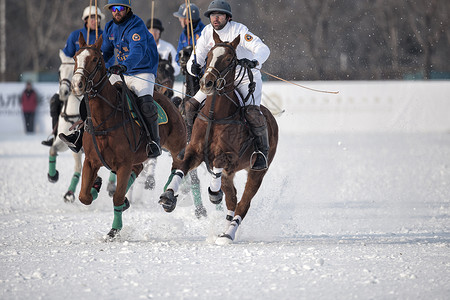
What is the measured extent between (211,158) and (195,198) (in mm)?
2449

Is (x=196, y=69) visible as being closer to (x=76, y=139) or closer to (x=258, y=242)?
(x=76, y=139)

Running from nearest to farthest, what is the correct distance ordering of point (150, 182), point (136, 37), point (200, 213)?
point (136, 37) < point (200, 213) < point (150, 182)

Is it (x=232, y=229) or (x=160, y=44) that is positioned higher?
(x=160, y=44)

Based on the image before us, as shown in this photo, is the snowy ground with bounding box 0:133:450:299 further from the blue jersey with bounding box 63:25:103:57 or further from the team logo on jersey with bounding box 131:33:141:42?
the blue jersey with bounding box 63:25:103:57

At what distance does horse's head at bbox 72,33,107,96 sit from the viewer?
25.0 feet

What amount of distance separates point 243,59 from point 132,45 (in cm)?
151

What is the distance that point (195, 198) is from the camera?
10484 mm

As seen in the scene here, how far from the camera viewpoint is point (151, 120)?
8844mm

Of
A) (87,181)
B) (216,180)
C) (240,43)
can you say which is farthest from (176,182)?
(240,43)

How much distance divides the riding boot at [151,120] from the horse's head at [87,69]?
0.87 m

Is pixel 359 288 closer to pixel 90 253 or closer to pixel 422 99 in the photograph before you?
pixel 90 253

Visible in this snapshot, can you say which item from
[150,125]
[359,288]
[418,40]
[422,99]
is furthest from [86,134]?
[418,40]

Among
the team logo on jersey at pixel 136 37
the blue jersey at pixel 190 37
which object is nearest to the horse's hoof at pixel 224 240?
the team logo on jersey at pixel 136 37

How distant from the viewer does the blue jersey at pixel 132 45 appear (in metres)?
8.84
